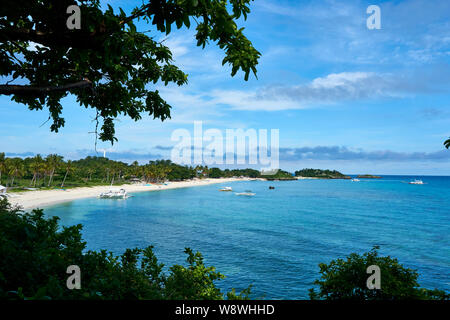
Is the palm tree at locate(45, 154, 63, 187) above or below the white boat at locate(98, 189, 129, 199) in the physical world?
above

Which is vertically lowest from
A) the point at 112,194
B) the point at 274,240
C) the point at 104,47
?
the point at 274,240

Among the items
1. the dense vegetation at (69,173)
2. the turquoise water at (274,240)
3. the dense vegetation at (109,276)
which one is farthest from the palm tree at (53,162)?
the dense vegetation at (109,276)

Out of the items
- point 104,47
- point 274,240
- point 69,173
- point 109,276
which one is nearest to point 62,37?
point 104,47

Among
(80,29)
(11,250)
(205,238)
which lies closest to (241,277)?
(205,238)

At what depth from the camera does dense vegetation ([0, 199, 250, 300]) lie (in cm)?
399

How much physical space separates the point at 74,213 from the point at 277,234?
36421 millimetres

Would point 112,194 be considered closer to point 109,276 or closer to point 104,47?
point 109,276

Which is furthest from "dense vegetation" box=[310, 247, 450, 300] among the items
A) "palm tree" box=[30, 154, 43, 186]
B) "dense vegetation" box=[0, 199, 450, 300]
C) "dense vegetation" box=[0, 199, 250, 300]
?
"palm tree" box=[30, 154, 43, 186]

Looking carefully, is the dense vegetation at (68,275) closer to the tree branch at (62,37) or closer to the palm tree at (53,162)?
the tree branch at (62,37)

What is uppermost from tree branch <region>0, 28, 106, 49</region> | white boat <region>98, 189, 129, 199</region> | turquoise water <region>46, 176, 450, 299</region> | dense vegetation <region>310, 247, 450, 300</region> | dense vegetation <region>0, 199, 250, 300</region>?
tree branch <region>0, 28, 106, 49</region>

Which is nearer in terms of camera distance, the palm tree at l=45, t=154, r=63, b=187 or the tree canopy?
the tree canopy

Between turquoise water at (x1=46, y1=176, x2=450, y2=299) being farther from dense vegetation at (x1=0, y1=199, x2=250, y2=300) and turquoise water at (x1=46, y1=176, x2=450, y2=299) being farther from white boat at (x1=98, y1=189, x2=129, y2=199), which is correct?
white boat at (x1=98, y1=189, x2=129, y2=199)

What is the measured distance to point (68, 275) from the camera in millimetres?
4941
